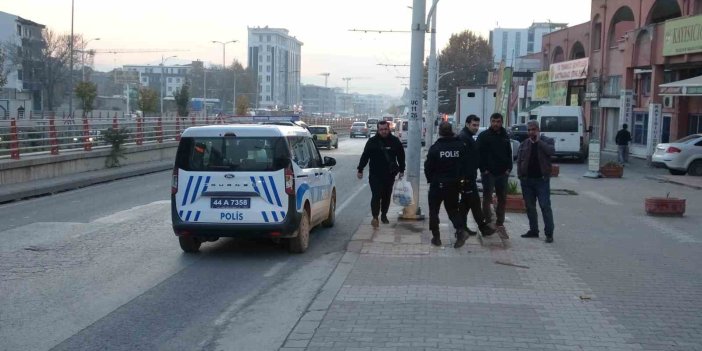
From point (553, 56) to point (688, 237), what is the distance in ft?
156

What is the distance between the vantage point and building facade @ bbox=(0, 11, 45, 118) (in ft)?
202

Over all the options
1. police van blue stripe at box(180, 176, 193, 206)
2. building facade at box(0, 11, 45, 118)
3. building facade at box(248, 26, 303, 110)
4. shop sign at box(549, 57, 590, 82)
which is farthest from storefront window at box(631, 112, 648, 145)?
building facade at box(248, 26, 303, 110)

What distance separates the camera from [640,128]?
125 ft

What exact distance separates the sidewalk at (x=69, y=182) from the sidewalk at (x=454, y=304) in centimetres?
1036

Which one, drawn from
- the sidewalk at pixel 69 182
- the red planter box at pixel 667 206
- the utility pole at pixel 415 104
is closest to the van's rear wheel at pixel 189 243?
the utility pole at pixel 415 104

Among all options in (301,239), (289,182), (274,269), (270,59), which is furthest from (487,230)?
(270,59)

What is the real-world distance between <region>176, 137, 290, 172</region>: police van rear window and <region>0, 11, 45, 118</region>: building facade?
52.9 meters

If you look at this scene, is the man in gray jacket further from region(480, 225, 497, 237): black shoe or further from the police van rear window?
the police van rear window

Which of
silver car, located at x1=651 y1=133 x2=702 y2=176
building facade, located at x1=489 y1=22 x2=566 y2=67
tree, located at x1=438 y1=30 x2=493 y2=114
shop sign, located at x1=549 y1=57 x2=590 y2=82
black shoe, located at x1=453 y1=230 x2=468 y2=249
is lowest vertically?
black shoe, located at x1=453 y1=230 x2=468 y2=249

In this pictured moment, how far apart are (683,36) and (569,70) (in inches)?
730

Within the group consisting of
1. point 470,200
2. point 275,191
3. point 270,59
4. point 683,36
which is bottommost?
point 470,200

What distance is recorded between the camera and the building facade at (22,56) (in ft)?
202

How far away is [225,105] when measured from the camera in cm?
12056

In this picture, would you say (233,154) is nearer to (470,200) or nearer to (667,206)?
(470,200)
